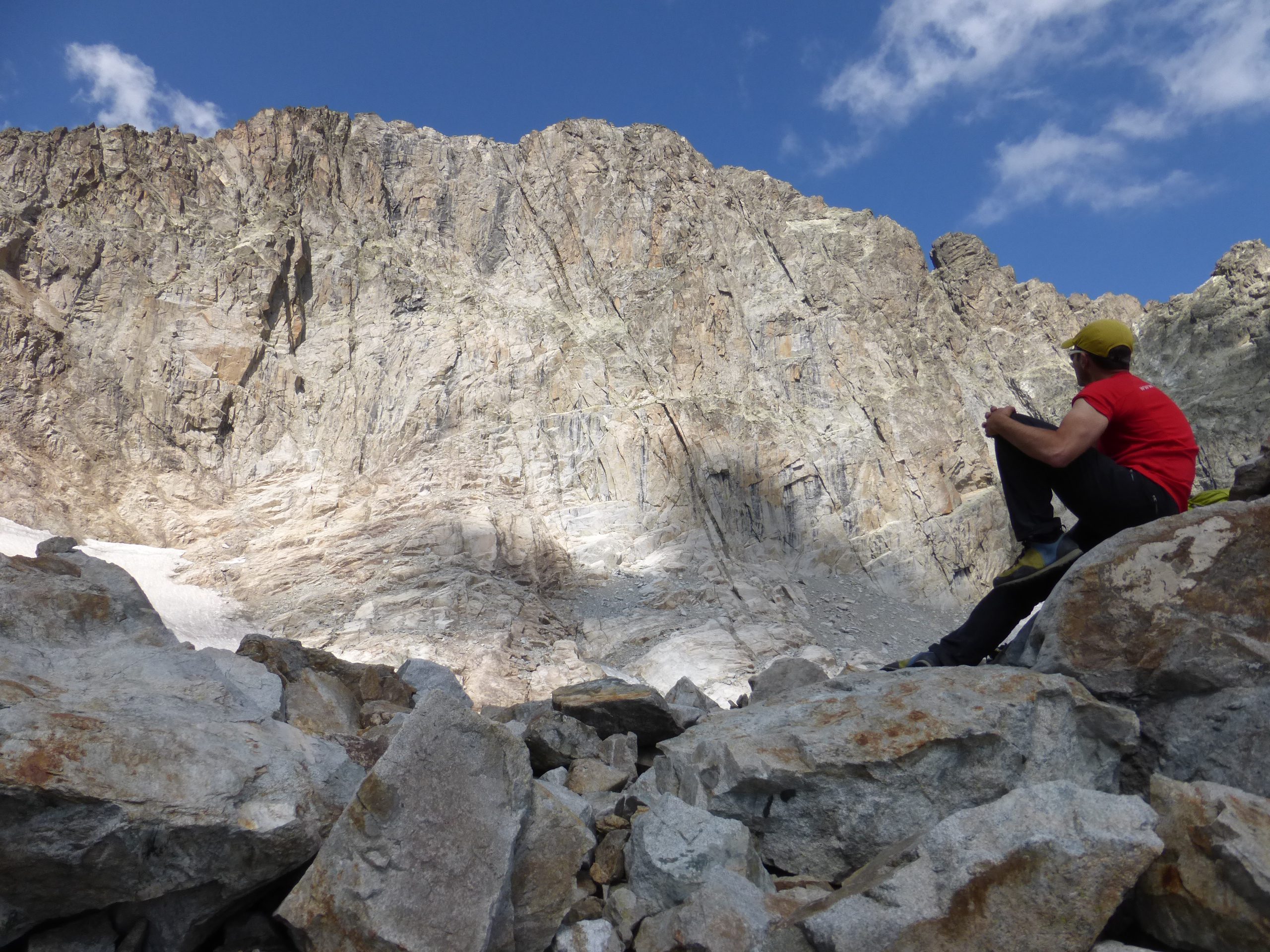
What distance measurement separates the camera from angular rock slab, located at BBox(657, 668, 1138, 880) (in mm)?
3543

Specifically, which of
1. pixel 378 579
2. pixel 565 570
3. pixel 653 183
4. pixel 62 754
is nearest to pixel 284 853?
pixel 62 754

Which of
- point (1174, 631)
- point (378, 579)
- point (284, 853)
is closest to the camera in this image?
point (284, 853)

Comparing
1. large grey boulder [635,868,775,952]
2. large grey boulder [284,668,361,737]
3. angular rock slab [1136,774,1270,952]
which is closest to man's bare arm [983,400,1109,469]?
angular rock slab [1136,774,1270,952]

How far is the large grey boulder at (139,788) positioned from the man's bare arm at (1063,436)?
3818mm

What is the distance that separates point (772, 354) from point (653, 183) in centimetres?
1325

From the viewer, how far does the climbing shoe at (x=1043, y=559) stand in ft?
14.3

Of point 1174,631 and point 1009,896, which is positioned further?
point 1174,631

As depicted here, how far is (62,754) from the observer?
2.84m

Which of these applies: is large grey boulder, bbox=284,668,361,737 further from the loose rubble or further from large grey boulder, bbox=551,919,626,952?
large grey boulder, bbox=551,919,626,952

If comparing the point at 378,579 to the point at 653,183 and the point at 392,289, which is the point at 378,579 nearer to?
the point at 392,289

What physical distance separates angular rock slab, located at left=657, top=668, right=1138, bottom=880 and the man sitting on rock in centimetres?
94

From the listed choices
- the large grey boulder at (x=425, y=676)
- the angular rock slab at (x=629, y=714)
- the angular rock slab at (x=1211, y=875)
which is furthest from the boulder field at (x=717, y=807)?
the large grey boulder at (x=425, y=676)

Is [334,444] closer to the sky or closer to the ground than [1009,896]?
closer to the sky

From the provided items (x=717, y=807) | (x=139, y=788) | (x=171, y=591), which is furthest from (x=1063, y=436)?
(x=171, y=591)
